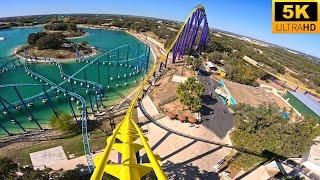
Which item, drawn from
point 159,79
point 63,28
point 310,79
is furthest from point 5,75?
point 310,79

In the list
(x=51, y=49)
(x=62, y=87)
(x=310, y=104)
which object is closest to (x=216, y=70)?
(x=310, y=104)

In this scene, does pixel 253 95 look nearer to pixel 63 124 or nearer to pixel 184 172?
pixel 184 172

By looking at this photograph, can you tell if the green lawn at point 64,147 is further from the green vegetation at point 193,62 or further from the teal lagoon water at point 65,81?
the green vegetation at point 193,62

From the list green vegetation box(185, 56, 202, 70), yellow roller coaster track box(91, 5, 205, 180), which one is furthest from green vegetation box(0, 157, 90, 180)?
green vegetation box(185, 56, 202, 70)

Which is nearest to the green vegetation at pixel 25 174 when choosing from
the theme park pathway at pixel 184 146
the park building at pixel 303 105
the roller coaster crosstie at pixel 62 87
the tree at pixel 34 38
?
the roller coaster crosstie at pixel 62 87

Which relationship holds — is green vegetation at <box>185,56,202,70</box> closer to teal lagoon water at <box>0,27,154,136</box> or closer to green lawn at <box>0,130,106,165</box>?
teal lagoon water at <box>0,27,154,136</box>

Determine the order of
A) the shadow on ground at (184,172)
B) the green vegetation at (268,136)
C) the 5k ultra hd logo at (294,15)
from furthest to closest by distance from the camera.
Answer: the green vegetation at (268,136) < the shadow on ground at (184,172) < the 5k ultra hd logo at (294,15)

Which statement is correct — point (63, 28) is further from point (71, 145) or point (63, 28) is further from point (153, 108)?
point (71, 145)
